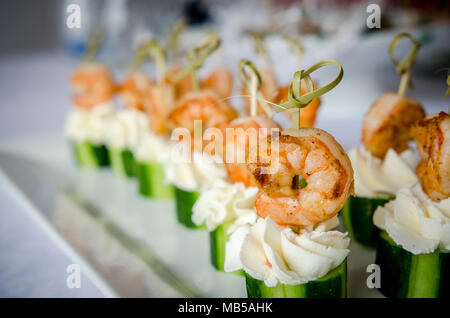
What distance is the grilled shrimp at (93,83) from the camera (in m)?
2.46

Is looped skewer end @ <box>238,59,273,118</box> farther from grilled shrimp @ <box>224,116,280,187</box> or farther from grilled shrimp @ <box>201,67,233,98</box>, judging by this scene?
grilled shrimp @ <box>201,67,233,98</box>

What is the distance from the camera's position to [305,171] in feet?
3.22

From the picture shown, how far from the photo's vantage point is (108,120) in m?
2.51

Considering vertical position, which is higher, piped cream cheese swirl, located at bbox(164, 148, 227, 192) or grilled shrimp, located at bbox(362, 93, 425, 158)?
grilled shrimp, located at bbox(362, 93, 425, 158)

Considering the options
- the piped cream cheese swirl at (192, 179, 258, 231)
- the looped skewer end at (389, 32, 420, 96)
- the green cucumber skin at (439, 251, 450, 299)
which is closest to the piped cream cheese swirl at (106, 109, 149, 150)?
the piped cream cheese swirl at (192, 179, 258, 231)

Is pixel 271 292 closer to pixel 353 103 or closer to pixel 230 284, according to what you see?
pixel 230 284

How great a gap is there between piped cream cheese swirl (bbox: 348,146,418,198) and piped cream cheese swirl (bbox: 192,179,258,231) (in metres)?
0.38

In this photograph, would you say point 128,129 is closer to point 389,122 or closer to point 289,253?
point 389,122

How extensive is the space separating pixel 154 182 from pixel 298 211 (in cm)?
109

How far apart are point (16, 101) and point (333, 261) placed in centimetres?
509

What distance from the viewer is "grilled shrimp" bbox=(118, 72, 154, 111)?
2.39 m

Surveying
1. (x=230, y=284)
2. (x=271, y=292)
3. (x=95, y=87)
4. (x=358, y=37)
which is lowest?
(x=230, y=284)

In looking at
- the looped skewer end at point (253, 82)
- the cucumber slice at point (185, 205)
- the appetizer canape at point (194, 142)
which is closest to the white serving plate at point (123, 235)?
the cucumber slice at point (185, 205)
